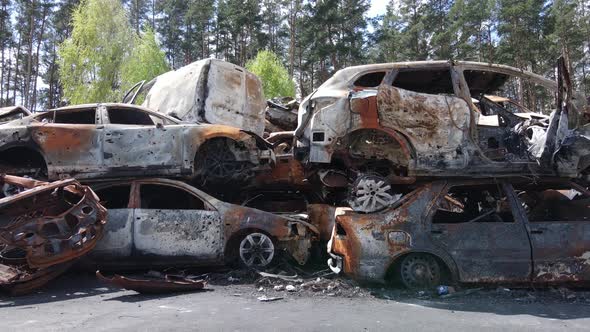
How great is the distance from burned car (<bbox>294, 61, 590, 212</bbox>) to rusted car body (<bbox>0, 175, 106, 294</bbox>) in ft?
9.21

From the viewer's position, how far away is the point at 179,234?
6109 millimetres

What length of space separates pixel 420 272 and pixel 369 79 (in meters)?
2.50

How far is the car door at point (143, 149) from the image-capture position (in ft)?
22.3

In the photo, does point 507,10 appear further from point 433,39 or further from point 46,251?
point 46,251

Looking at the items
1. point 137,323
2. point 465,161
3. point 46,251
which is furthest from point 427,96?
point 46,251

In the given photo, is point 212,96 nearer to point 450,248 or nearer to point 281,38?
point 450,248

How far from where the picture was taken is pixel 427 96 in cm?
591

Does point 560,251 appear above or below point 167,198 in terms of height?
below

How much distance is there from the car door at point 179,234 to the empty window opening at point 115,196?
32 centimetres

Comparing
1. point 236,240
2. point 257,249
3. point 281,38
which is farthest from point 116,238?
point 281,38

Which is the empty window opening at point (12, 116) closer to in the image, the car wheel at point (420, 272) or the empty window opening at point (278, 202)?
the empty window opening at point (278, 202)

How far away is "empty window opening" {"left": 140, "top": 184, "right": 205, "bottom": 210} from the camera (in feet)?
21.2

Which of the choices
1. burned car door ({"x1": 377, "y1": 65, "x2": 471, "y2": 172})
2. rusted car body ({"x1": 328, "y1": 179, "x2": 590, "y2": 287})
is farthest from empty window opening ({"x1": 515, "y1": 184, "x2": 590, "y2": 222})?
burned car door ({"x1": 377, "y1": 65, "x2": 471, "y2": 172})

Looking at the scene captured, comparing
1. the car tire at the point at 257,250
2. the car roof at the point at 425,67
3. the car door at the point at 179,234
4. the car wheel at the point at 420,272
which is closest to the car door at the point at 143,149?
the car door at the point at 179,234
